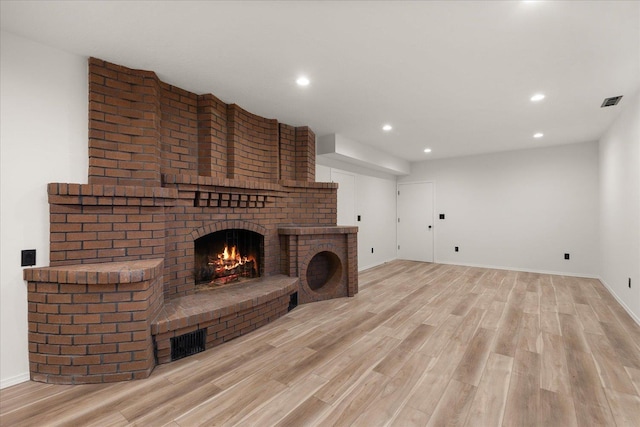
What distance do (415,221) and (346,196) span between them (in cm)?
238

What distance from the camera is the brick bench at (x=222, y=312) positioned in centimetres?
218

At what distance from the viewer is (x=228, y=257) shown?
11.6 feet

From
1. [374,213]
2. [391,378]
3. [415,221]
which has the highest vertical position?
[374,213]

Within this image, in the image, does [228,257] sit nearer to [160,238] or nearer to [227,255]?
[227,255]

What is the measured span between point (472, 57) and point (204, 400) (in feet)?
10.4

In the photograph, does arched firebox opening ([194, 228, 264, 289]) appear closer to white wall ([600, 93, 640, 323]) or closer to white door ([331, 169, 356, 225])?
white door ([331, 169, 356, 225])

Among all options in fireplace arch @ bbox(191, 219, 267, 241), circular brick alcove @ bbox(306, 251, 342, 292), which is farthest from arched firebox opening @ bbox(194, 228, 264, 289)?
circular brick alcove @ bbox(306, 251, 342, 292)

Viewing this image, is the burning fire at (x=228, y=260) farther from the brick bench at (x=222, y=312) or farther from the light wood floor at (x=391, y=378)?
the light wood floor at (x=391, y=378)

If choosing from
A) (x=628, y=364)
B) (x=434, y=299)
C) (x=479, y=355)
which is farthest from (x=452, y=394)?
(x=434, y=299)

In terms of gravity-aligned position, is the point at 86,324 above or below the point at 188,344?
above

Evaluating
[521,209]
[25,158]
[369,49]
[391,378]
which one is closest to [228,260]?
[25,158]

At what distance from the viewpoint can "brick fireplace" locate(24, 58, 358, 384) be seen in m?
1.94

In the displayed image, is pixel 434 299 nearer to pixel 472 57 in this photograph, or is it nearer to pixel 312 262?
pixel 312 262

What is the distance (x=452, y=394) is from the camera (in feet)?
5.88
